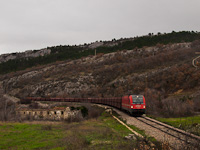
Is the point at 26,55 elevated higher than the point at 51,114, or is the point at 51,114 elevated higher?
the point at 26,55

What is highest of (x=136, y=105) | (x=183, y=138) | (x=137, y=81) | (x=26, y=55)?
(x=26, y=55)

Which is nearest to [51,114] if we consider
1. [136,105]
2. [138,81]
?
[136,105]

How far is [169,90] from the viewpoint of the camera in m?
43.3

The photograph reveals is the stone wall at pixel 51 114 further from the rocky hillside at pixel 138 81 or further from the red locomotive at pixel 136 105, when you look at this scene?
the rocky hillside at pixel 138 81

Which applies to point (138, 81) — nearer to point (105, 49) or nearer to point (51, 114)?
point (51, 114)

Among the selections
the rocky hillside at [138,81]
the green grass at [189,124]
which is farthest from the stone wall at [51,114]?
the green grass at [189,124]

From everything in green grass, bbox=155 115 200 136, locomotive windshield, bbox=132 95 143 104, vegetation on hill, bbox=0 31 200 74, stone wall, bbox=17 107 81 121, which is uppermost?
vegetation on hill, bbox=0 31 200 74

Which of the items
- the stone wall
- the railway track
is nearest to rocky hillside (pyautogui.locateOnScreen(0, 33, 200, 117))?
the railway track

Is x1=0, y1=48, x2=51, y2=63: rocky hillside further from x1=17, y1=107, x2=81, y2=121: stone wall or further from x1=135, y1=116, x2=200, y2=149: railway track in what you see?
x1=135, y1=116, x2=200, y2=149: railway track

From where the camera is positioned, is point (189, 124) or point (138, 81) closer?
point (189, 124)

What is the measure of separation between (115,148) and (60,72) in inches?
3587

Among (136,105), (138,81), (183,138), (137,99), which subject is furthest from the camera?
(138,81)

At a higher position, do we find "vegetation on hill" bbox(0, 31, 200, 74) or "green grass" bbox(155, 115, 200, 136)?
"vegetation on hill" bbox(0, 31, 200, 74)

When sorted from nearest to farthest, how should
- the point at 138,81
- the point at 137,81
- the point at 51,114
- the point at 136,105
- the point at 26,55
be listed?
the point at 136,105
the point at 51,114
the point at 138,81
the point at 137,81
the point at 26,55
